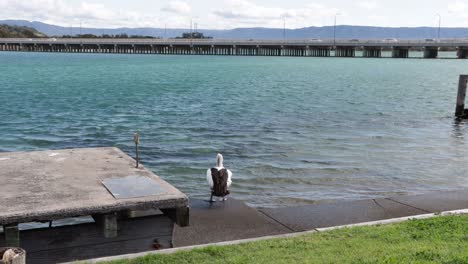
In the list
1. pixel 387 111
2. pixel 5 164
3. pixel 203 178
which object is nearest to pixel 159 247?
pixel 5 164

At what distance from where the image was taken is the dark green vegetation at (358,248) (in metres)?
7.52

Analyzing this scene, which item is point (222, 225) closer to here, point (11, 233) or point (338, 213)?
point (338, 213)

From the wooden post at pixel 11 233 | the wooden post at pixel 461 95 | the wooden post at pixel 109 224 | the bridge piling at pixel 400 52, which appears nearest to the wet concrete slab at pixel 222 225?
the wooden post at pixel 109 224

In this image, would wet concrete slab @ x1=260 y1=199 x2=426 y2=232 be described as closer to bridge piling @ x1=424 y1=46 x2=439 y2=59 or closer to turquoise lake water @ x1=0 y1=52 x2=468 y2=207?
turquoise lake water @ x1=0 y1=52 x2=468 y2=207

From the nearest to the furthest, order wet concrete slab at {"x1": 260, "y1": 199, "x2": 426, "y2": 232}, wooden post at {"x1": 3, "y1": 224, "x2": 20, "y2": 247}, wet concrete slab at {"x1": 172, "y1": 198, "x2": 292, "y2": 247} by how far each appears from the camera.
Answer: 1. wooden post at {"x1": 3, "y1": 224, "x2": 20, "y2": 247}
2. wet concrete slab at {"x1": 172, "y1": 198, "x2": 292, "y2": 247}
3. wet concrete slab at {"x1": 260, "y1": 199, "x2": 426, "y2": 232}

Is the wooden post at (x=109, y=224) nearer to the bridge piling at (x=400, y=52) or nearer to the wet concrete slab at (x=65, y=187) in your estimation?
the wet concrete slab at (x=65, y=187)

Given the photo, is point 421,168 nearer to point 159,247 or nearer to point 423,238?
point 423,238

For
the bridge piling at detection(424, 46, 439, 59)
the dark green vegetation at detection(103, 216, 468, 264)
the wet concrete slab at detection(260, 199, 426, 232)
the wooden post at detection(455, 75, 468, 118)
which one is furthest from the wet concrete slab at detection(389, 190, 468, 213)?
the bridge piling at detection(424, 46, 439, 59)

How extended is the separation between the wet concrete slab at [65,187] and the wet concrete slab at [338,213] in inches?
97.1

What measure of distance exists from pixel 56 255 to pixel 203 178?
7989 millimetres

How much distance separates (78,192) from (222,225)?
2.73 m

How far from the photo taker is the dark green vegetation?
24.7ft

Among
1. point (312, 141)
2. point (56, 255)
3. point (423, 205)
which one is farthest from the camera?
point (312, 141)

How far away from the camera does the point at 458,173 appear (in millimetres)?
17922
